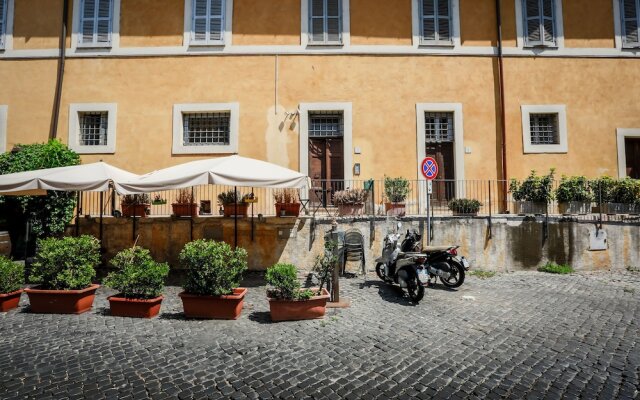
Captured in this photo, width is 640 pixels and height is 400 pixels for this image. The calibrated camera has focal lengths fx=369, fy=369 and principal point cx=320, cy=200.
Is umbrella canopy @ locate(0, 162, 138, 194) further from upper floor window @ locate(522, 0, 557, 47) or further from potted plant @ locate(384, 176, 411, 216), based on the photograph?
upper floor window @ locate(522, 0, 557, 47)

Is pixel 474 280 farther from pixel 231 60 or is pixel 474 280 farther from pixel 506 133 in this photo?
pixel 231 60

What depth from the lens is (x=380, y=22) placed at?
1192 cm

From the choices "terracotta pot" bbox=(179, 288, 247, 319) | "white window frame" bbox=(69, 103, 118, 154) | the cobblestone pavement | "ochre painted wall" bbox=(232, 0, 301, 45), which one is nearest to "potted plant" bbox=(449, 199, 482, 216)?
the cobblestone pavement

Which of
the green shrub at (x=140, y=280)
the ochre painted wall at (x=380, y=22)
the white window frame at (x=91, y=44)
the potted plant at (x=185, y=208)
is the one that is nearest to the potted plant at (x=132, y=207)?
the potted plant at (x=185, y=208)

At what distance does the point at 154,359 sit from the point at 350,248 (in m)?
5.31

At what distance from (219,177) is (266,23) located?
710 cm

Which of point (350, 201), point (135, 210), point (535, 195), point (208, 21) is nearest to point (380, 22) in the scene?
point (208, 21)

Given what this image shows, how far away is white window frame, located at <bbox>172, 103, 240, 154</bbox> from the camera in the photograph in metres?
11.4

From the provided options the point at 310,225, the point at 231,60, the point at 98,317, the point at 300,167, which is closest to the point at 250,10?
the point at 231,60

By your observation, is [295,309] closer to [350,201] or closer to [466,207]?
[350,201]

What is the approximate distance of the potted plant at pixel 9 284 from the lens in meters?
6.06

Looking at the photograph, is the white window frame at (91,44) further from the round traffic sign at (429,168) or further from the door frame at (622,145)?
the door frame at (622,145)

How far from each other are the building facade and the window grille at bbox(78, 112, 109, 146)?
0.04m

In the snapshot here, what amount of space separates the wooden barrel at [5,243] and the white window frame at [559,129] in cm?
1548
